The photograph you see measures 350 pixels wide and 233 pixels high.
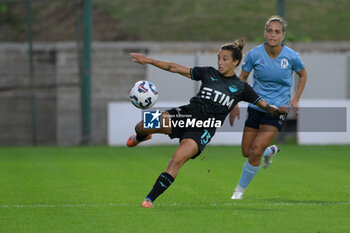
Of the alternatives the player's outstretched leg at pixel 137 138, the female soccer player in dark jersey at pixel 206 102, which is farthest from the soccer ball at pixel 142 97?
the player's outstretched leg at pixel 137 138

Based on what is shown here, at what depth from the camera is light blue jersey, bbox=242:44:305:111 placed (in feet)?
30.4

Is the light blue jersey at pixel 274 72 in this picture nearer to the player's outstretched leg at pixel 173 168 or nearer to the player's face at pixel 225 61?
the player's face at pixel 225 61

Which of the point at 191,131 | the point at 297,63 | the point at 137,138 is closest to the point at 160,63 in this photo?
the point at 191,131

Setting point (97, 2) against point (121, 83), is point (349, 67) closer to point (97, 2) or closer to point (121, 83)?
point (121, 83)

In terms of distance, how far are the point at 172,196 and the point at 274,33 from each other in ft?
7.89

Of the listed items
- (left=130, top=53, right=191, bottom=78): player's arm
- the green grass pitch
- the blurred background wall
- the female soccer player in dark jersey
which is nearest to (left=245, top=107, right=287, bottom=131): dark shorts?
the green grass pitch

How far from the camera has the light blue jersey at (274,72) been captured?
9273 millimetres

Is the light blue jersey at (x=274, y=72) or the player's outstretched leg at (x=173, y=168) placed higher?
the light blue jersey at (x=274, y=72)

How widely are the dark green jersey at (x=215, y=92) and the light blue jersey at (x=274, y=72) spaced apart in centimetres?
100

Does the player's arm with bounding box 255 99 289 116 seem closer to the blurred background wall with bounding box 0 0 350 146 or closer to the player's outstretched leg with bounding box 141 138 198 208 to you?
the player's outstretched leg with bounding box 141 138 198 208

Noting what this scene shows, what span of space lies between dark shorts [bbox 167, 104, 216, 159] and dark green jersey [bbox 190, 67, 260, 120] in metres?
0.11

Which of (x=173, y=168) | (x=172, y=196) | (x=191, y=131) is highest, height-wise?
(x=191, y=131)

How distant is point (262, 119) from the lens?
9.28 metres

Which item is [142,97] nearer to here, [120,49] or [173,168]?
[173,168]
